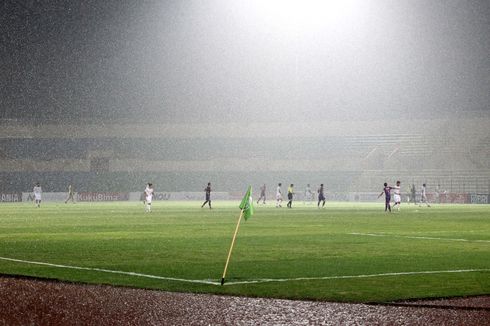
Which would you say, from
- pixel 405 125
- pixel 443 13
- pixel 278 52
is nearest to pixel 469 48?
pixel 443 13

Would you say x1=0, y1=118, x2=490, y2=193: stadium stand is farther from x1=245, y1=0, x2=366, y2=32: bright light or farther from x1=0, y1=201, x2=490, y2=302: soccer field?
x1=0, y1=201, x2=490, y2=302: soccer field

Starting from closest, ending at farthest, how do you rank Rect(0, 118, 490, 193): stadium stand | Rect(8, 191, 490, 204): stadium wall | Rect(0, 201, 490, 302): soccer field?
Rect(0, 201, 490, 302): soccer field < Rect(8, 191, 490, 204): stadium wall < Rect(0, 118, 490, 193): stadium stand

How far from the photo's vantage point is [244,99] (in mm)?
92062

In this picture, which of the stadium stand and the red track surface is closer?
the red track surface

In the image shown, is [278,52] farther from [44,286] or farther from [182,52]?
[44,286]

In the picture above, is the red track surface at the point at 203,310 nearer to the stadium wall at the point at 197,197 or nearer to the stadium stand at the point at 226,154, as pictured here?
the stadium wall at the point at 197,197

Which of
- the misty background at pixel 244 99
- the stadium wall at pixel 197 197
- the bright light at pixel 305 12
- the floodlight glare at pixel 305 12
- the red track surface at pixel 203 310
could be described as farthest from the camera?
the floodlight glare at pixel 305 12

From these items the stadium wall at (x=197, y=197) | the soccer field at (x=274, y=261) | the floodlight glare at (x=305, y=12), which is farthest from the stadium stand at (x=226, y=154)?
the soccer field at (x=274, y=261)

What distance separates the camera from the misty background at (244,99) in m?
81.2

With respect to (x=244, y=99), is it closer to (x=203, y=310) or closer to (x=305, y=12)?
(x=305, y=12)

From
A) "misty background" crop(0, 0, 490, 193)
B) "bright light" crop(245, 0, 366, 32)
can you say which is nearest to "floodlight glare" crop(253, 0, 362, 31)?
"bright light" crop(245, 0, 366, 32)

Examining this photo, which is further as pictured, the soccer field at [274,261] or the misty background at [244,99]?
the misty background at [244,99]

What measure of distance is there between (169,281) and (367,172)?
80.4 metres

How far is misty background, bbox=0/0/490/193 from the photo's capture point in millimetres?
81188
